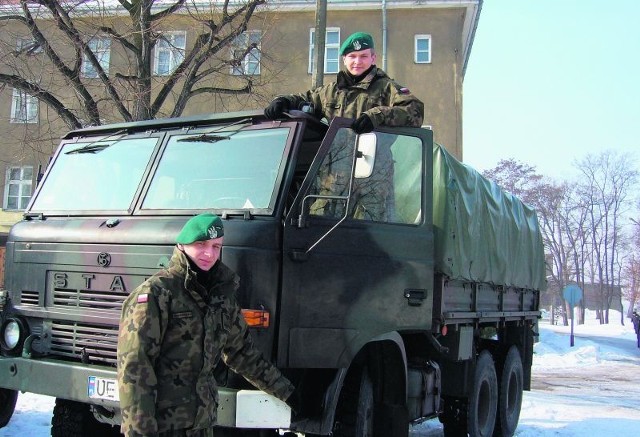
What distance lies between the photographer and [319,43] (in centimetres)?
1098

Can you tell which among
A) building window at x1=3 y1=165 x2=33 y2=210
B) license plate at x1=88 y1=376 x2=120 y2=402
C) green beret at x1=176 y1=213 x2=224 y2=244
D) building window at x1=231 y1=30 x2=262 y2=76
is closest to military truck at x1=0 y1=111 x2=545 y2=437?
license plate at x1=88 y1=376 x2=120 y2=402

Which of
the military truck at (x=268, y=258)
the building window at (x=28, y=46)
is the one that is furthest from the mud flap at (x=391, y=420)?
the building window at (x=28, y=46)

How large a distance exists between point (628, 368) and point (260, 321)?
18.6 metres

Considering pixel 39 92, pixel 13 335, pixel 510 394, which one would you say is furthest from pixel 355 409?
pixel 39 92

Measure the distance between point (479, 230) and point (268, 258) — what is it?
292 cm

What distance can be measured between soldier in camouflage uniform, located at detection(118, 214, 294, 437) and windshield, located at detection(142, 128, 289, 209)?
39.0 inches

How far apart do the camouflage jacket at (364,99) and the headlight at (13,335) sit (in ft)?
7.63

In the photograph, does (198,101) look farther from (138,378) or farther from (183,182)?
(138,378)

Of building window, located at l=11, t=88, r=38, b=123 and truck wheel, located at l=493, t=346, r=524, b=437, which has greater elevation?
building window, located at l=11, t=88, r=38, b=123

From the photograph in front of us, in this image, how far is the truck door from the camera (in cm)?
407

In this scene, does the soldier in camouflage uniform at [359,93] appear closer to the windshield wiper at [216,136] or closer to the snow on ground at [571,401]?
the windshield wiper at [216,136]

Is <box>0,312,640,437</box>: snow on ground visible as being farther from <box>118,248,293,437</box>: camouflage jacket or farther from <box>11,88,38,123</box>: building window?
<box>11,88,38,123</box>: building window

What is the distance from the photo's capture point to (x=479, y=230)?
6.27 meters

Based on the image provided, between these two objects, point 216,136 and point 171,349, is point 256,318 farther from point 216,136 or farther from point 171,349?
point 216,136
